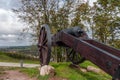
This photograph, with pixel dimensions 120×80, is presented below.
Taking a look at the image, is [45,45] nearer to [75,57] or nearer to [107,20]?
[75,57]

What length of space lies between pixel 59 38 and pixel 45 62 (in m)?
1.14

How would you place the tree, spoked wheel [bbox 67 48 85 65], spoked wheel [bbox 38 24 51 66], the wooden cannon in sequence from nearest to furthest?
the wooden cannon
spoked wheel [bbox 38 24 51 66]
spoked wheel [bbox 67 48 85 65]
the tree

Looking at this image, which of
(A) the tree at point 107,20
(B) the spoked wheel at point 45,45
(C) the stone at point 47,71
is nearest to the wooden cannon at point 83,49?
A: (B) the spoked wheel at point 45,45

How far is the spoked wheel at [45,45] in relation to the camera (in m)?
8.41

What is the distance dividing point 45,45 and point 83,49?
3.23 metres

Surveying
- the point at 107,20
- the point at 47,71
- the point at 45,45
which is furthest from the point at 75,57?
the point at 107,20

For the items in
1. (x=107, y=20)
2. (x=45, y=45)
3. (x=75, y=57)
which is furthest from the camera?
(x=107, y=20)

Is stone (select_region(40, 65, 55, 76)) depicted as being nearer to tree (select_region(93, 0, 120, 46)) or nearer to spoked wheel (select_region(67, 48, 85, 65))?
spoked wheel (select_region(67, 48, 85, 65))

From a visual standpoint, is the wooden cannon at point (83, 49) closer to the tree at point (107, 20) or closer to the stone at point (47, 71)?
the stone at point (47, 71)

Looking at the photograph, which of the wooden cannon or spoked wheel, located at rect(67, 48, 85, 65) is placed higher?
the wooden cannon

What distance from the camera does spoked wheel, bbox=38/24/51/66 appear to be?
331 inches

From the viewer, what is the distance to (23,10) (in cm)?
2164

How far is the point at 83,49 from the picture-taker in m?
5.99

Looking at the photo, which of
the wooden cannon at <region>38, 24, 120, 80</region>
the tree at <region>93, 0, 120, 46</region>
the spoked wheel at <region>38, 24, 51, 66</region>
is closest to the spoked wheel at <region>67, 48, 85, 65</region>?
the wooden cannon at <region>38, 24, 120, 80</region>
